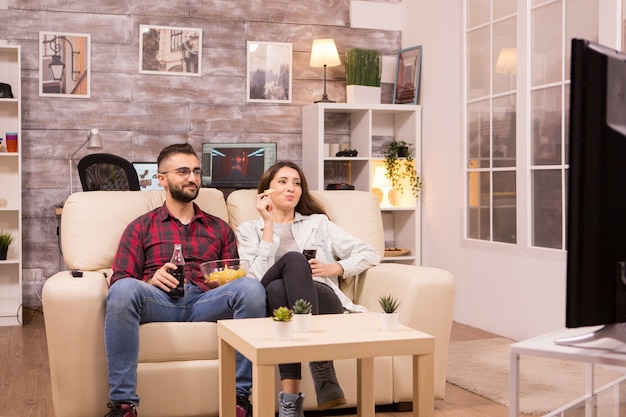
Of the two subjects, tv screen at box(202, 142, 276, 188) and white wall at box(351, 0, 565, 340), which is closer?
white wall at box(351, 0, 565, 340)

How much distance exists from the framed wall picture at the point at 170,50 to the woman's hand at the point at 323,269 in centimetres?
315

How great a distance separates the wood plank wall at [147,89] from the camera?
6.09m

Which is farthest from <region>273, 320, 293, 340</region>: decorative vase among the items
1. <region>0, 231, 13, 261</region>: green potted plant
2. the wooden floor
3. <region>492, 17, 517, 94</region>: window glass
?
<region>0, 231, 13, 261</region>: green potted plant

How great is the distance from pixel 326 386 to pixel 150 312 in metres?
0.72

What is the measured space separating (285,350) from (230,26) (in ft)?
14.6

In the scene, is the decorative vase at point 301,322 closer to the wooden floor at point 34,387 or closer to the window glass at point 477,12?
the wooden floor at point 34,387

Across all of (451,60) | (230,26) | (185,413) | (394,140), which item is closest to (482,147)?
(451,60)

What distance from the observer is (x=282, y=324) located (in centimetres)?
247

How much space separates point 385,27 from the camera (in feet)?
22.3

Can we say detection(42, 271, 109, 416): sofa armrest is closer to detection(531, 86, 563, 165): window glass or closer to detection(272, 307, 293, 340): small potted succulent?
detection(272, 307, 293, 340): small potted succulent

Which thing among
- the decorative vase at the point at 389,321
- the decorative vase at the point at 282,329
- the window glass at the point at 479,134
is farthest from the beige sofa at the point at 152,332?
the window glass at the point at 479,134

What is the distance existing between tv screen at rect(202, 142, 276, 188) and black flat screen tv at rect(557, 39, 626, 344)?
4.59 m

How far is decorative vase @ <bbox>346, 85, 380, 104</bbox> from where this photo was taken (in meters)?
6.40

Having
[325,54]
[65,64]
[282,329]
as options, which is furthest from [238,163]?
[282,329]
